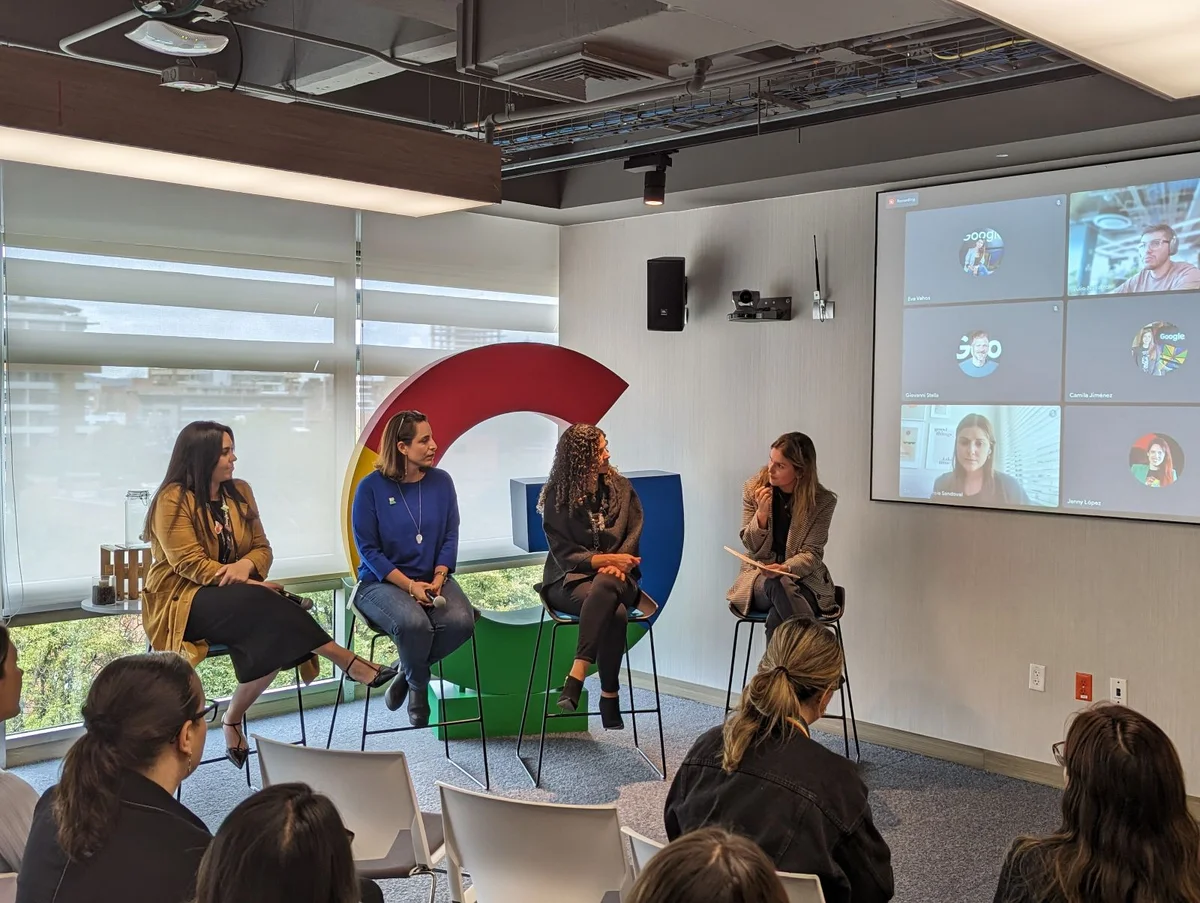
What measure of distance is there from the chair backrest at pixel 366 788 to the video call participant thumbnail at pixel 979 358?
3.40m

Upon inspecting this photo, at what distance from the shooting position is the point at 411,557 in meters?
4.95

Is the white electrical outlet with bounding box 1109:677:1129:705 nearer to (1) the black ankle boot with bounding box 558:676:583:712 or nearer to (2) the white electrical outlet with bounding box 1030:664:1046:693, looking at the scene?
(2) the white electrical outlet with bounding box 1030:664:1046:693

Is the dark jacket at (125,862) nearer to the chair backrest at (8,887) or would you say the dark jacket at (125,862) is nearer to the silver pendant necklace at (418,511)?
the chair backrest at (8,887)

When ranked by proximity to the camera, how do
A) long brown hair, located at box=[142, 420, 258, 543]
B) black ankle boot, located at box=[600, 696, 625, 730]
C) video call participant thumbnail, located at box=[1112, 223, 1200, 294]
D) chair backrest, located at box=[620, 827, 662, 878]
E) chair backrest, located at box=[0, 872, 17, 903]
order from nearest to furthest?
chair backrest, located at box=[0, 872, 17, 903]
chair backrest, located at box=[620, 827, 662, 878]
long brown hair, located at box=[142, 420, 258, 543]
video call participant thumbnail, located at box=[1112, 223, 1200, 294]
black ankle boot, located at box=[600, 696, 625, 730]

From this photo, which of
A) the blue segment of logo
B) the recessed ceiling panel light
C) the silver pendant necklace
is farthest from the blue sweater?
the recessed ceiling panel light

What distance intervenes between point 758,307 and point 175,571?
10.3ft

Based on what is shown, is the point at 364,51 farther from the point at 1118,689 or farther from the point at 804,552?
the point at 1118,689

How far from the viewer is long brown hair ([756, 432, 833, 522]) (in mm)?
5238

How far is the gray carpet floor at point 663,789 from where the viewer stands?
161 inches

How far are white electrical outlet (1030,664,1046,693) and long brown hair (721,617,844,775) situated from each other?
9.23 ft

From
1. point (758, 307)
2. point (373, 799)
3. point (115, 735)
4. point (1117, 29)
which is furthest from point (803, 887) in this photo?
point (758, 307)

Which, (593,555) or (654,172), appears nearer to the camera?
(593,555)

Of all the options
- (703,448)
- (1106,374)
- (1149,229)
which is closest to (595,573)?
(703,448)

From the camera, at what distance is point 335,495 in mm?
6070
